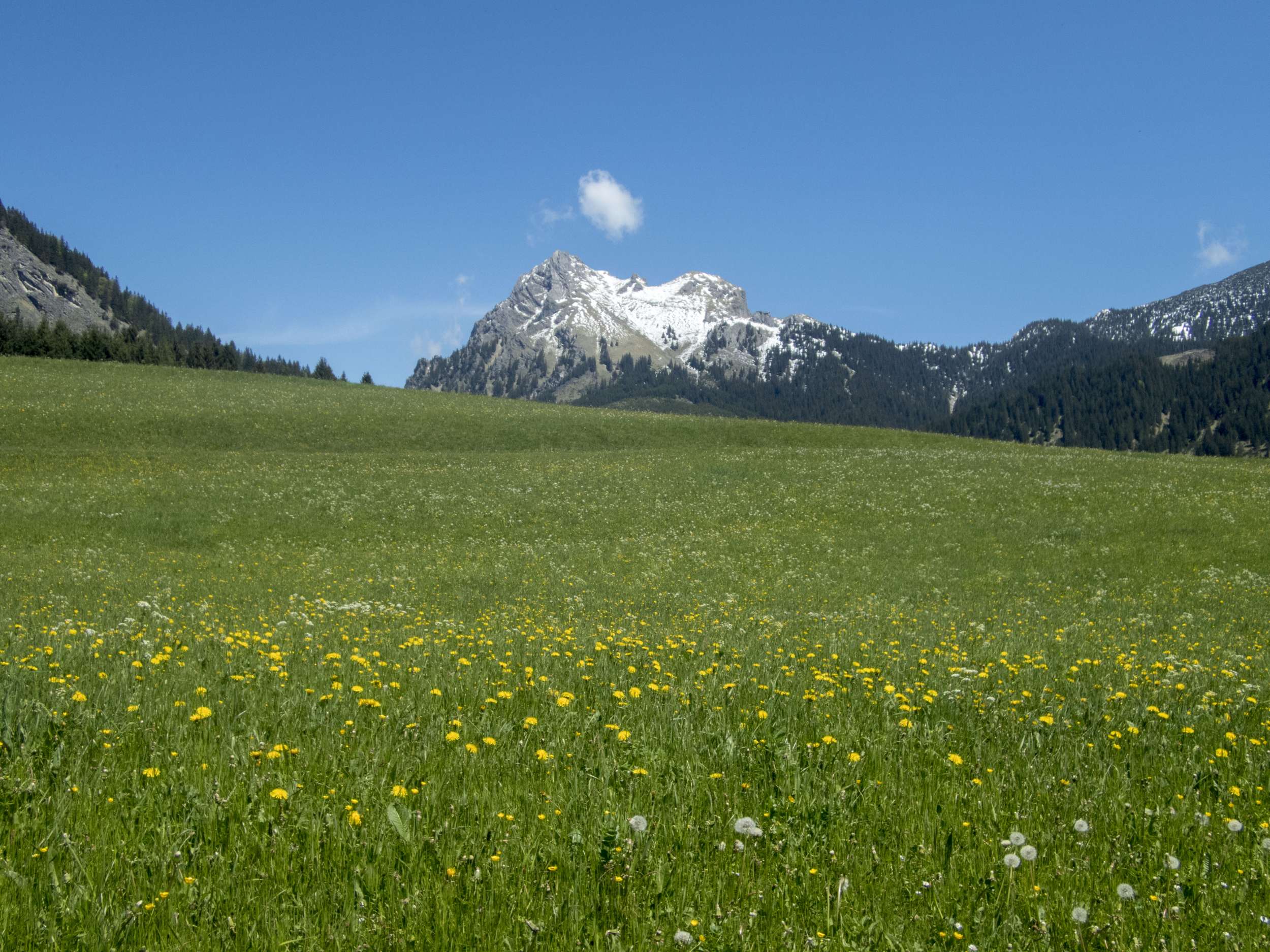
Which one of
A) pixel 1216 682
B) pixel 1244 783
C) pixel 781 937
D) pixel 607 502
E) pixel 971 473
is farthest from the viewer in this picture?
pixel 971 473

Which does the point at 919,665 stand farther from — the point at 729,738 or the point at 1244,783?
the point at 729,738

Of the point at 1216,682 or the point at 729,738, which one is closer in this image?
the point at 729,738

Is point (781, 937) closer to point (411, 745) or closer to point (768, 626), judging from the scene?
point (411, 745)

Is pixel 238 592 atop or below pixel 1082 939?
below

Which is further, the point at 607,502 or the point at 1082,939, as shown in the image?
the point at 607,502

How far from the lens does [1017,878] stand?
12.7 ft

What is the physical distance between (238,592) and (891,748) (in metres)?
19.6

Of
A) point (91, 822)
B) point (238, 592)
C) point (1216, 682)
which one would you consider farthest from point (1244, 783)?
point (238, 592)

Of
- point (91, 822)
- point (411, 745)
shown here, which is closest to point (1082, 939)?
point (411, 745)

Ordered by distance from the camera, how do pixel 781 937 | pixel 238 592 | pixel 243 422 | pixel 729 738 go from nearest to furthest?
pixel 781 937, pixel 729 738, pixel 238 592, pixel 243 422

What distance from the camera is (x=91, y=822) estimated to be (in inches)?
156

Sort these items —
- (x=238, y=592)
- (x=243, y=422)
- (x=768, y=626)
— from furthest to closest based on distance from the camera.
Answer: (x=243, y=422) < (x=238, y=592) < (x=768, y=626)

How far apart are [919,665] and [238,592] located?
60.4 ft

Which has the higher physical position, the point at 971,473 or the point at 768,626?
the point at 971,473
